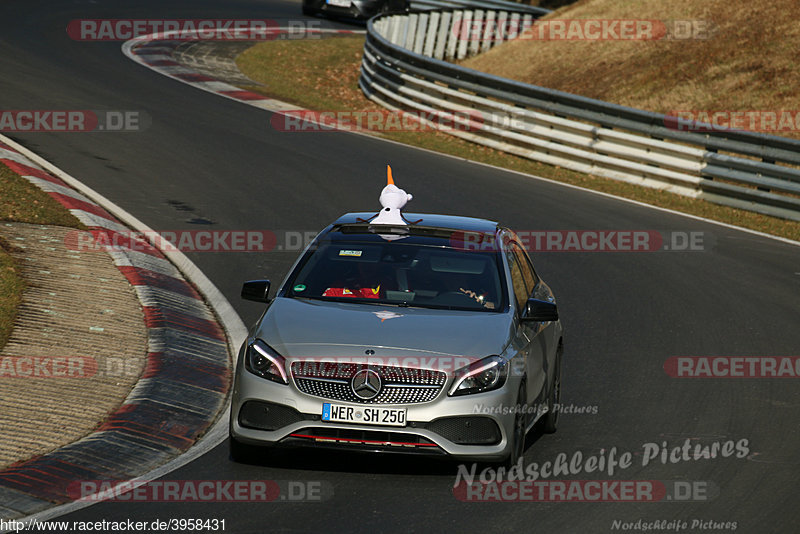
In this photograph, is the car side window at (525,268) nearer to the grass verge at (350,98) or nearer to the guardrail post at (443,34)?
the grass verge at (350,98)

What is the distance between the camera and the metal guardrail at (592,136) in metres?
18.9

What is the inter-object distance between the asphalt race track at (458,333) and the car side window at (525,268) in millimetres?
980

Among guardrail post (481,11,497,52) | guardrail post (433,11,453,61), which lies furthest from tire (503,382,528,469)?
guardrail post (481,11,497,52)

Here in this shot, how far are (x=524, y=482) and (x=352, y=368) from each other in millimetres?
1312

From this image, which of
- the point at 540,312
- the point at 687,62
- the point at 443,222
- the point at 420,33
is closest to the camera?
the point at 540,312

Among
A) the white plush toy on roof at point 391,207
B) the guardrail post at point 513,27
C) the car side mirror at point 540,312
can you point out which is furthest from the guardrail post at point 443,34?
the car side mirror at point 540,312

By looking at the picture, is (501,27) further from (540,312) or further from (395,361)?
(395,361)

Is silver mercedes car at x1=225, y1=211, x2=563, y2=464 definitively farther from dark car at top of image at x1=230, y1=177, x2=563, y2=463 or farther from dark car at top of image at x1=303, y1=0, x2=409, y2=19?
dark car at top of image at x1=303, y1=0, x2=409, y2=19

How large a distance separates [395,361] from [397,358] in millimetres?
26

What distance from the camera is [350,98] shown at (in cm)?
2809

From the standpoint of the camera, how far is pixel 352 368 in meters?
7.44

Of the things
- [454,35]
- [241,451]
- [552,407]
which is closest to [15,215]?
[241,451]

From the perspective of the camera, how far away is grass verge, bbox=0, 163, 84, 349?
1040cm

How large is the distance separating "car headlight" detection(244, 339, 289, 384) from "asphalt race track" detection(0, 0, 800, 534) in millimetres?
615
